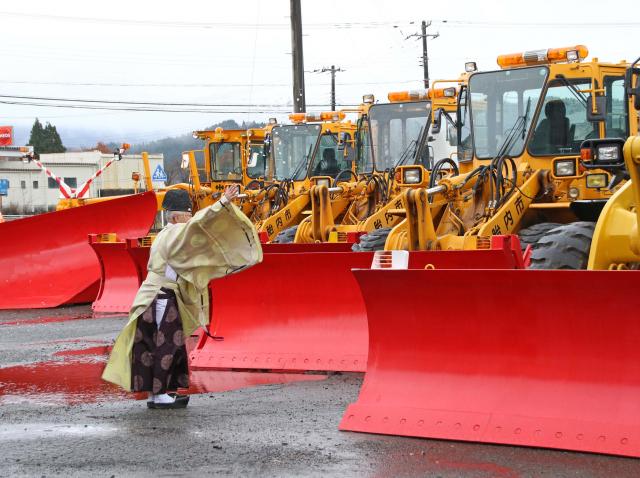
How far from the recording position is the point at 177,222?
25.4 ft

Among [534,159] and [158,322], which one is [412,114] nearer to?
[534,159]

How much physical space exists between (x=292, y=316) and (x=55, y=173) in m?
74.0

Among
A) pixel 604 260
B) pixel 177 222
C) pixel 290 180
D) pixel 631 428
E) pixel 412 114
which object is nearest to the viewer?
pixel 631 428

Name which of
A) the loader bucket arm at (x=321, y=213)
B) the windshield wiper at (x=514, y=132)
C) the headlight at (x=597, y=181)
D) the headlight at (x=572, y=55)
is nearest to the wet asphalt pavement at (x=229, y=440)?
the headlight at (x=597, y=181)

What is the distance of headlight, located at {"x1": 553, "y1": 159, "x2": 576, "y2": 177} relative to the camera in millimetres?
10742

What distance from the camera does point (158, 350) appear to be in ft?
24.4

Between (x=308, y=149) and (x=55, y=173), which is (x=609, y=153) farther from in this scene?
(x=55, y=173)

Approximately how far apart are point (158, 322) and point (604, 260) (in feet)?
9.69

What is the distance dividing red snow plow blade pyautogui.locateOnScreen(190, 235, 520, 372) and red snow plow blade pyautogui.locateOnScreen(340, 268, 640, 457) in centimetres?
202

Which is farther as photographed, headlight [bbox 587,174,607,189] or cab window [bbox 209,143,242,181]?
cab window [bbox 209,143,242,181]

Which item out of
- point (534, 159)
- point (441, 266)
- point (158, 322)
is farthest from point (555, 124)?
point (158, 322)

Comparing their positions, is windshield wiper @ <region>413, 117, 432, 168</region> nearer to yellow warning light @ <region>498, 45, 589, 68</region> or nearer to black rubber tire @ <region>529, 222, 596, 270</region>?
yellow warning light @ <region>498, 45, 589, 68</region>

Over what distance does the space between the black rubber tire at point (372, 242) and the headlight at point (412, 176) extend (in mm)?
604

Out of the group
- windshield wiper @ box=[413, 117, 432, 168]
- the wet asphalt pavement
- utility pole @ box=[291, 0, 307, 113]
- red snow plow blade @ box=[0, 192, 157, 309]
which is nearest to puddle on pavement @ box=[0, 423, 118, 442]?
the wet asphalt pavement
